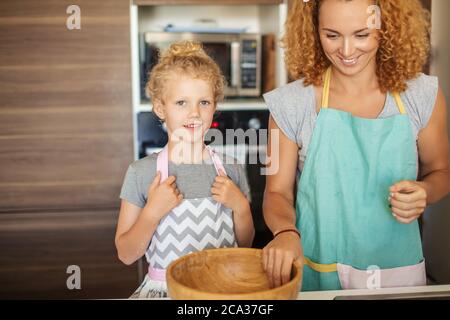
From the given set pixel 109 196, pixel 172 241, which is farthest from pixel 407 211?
pixel 109 196

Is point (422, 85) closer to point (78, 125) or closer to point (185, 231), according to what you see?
point (185, 231)

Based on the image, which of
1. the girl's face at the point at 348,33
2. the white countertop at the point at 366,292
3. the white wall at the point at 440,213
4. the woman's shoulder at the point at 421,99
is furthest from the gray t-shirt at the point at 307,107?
the white wall at the point at 440,213

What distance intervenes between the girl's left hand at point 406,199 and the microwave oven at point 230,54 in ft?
4.55

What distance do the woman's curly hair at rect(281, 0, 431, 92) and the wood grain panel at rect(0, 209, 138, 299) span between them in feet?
4.10

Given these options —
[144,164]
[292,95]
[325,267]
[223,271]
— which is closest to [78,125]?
[144,164]

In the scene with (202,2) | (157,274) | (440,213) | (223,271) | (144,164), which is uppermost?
(202,2)

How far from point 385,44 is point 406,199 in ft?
1.26

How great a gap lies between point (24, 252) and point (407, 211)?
5.67 feet

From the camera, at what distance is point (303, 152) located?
117 centimetres

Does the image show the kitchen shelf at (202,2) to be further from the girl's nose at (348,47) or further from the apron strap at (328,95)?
the girl's nose at (348,47)

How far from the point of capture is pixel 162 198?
3.63 ft
